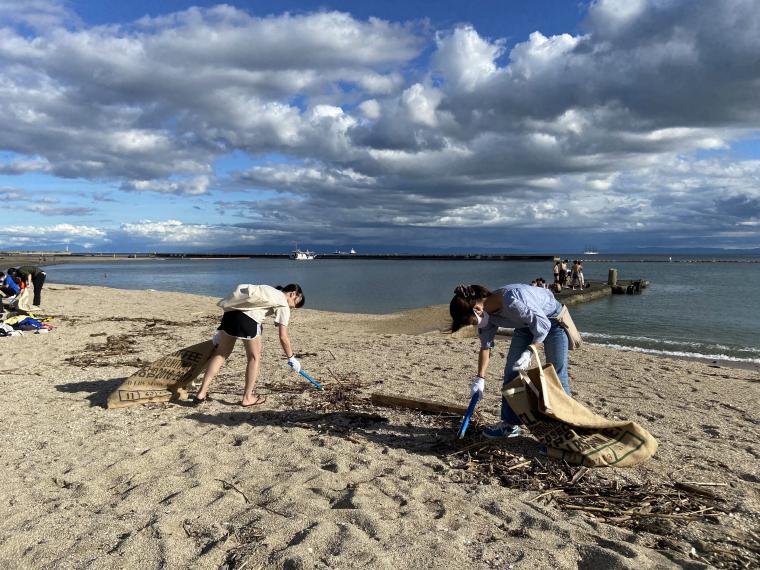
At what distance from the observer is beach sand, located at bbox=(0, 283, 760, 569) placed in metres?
2.91

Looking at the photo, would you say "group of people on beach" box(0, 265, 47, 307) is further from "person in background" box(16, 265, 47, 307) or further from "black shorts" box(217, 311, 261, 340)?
"black shorts" box(217, 311, 261, 340)

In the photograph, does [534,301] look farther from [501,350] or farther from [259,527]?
[501,350]

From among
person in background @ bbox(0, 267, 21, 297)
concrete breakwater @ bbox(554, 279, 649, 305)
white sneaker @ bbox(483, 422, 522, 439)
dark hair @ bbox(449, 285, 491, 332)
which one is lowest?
concrete breakwater @ bbox(554, 279, 649, 305)

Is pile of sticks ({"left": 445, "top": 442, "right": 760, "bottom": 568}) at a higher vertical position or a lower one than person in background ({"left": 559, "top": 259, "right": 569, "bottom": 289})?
lower

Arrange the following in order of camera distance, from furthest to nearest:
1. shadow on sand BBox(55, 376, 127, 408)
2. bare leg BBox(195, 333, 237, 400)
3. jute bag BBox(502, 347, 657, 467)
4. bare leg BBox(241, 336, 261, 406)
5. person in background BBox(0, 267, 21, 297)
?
person in background BBox(0, 267, 21, 297)
shadow on sand BBox(55, 376, 127, 408)
bare leg BBox(195, 333, 237, 400)
bare leg BBox(241, 336, 261, 406)
jute bag BBox(502, 347, 657, 467)

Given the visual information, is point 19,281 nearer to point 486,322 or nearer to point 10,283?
point 10,283

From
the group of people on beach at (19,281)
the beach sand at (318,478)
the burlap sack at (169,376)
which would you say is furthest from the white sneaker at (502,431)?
the group of people on beach at (19,281)

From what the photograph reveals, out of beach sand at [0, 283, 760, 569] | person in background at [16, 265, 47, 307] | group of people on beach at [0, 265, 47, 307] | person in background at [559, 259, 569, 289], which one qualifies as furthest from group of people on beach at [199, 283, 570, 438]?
person in background at [559, 259, 569, 289]

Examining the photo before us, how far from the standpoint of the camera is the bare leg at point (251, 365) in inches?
216

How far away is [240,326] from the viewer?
5.39 meters

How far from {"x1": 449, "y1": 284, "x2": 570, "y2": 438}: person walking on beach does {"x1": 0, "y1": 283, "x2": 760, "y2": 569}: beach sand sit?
0.67 metres

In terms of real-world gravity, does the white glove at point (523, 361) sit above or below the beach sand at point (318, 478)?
above

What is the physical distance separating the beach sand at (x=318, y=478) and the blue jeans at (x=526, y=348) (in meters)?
0.34

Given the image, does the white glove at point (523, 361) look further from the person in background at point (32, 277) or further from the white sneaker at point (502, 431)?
the person in background at point (32, 277)
